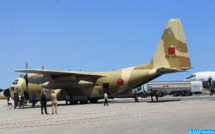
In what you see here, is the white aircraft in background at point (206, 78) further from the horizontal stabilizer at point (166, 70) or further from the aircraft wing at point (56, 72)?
the aircraft wing at point (56, 72)

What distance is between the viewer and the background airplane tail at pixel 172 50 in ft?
107

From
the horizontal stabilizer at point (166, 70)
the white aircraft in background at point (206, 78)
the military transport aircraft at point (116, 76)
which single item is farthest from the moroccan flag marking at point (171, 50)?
the white aircraft in background at point (206, 78)

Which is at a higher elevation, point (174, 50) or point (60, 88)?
point (174, 50)

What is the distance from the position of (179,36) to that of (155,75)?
5.02m

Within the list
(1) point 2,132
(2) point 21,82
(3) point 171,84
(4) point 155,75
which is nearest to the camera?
(1) point 2,132

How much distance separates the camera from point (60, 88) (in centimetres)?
3631

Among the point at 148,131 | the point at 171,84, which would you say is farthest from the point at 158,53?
the point at 171,84

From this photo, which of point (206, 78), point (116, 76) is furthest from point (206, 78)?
point (116, 76)

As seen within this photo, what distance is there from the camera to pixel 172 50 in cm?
3291

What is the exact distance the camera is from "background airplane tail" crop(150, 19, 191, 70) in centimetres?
3250

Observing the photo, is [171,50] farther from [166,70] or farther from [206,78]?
[206,78]

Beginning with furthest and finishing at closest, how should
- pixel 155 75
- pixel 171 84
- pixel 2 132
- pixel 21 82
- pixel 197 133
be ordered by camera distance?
1. pixel 171 84
2. pixel 21 82
3. pixel 155 75
4. pixel 2 132
5. pixel 197 133

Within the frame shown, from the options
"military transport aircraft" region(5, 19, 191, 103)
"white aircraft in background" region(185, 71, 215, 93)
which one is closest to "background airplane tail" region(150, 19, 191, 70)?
"military transport aircraft" region(5, 19, 191, 103)

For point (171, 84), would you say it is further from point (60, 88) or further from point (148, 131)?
point (148, 131)
